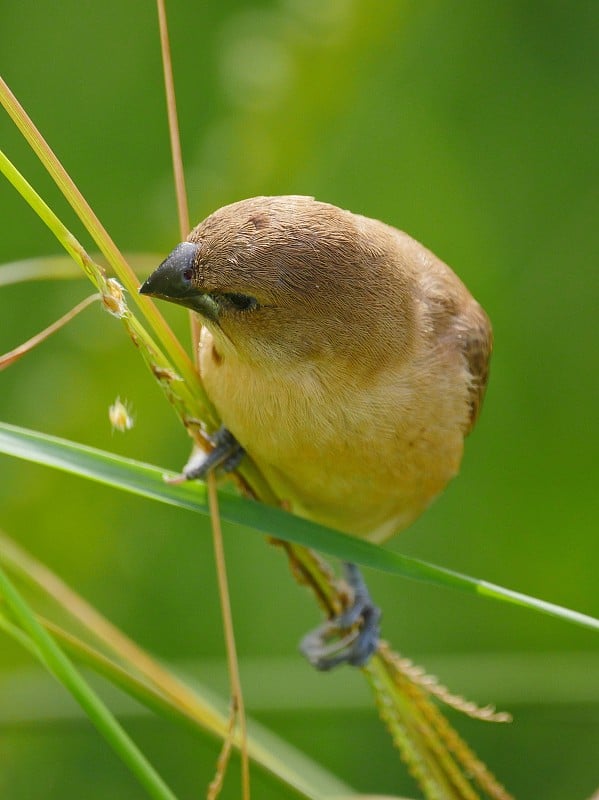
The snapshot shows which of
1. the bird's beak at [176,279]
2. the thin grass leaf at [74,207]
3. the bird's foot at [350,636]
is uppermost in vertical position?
the thin grass leaf at [74,207]

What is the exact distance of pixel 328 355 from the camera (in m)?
1.85

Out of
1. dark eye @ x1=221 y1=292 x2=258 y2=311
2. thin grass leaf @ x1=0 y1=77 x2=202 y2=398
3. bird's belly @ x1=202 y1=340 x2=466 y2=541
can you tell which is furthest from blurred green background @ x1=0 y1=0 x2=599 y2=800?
thin grass leaf @ x1=0 y1=77 x2=202 y2=398

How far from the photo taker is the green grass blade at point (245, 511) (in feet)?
4.99

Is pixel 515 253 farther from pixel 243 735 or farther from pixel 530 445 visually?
pixel 243 735

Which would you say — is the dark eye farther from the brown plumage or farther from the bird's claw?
the bird's claw

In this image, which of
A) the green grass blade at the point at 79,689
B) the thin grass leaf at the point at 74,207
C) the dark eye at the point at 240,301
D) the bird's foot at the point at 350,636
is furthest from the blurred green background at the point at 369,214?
the green grass blade at the point at 79,689

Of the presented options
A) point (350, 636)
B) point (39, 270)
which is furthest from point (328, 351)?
point (350, 636)

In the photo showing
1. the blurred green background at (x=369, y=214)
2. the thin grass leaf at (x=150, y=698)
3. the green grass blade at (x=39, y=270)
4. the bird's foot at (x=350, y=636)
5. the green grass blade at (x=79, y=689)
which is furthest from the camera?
the blurred green background at (x=369, y=214)

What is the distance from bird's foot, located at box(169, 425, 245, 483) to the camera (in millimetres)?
1757

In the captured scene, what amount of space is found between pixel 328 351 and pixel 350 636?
63 centimetres

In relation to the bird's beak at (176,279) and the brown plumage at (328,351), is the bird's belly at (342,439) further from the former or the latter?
the bird's beak at (176,279)

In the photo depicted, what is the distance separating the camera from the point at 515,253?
2.97 meters

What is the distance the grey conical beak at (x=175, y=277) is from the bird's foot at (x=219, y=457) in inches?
10.1

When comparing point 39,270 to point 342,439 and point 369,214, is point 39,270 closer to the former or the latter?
point 342,439
